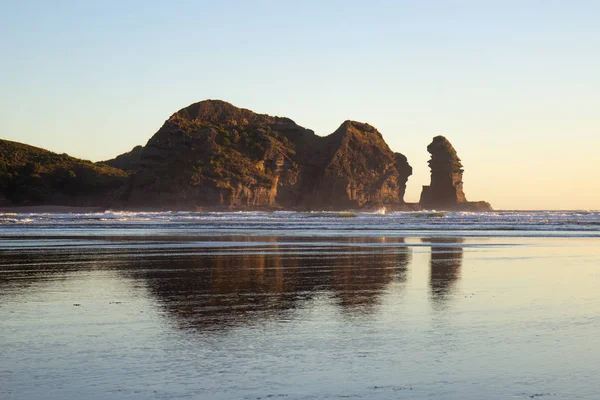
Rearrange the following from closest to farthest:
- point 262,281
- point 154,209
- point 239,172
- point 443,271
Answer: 1. point 262,281
2. point 443,271
3. point 154,209
4. point 239,172

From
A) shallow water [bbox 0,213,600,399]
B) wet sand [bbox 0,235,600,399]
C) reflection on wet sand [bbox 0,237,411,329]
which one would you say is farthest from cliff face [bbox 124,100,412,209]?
shallow water [bbox 0,213,600,399]

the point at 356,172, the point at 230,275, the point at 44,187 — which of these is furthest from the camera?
the point at 44,187

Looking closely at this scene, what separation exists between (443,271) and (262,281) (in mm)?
5182

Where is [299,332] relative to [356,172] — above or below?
below

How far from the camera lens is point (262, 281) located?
15.8 metres

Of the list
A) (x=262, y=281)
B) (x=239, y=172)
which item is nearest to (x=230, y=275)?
(x=262, y=281)

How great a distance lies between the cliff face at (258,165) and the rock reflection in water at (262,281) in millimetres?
124374

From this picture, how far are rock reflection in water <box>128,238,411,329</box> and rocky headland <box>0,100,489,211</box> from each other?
123 meters

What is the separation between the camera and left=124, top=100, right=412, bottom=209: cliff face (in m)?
150

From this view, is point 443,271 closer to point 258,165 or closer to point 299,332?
point 299,332

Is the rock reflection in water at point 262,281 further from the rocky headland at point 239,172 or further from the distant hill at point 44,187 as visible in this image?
the distant hill at point 44,187

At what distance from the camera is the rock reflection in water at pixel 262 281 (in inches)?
452

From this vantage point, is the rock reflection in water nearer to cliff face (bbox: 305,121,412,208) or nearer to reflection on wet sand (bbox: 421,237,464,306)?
reflection on wet sand (bbox: 421,237,464,306)

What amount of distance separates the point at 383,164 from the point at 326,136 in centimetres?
1724
